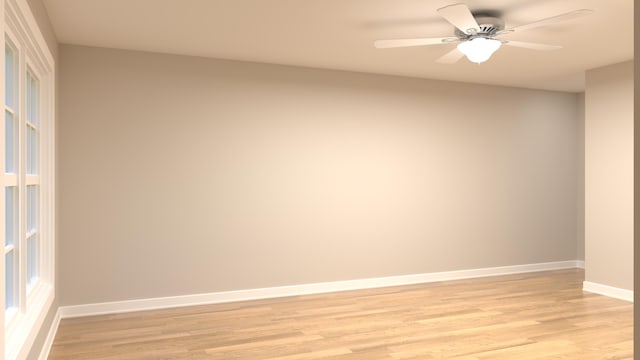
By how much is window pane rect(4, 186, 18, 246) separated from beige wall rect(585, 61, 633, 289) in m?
4.92

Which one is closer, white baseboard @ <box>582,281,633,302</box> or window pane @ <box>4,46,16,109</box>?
window pane @ <box>4,46,16,109</box>

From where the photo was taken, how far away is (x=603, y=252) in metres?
5.25

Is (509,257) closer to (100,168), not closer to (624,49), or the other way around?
(624,49)

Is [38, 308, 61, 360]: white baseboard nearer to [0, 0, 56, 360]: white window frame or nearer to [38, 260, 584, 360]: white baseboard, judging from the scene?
[38, 260, 584, 360]: white baseboard

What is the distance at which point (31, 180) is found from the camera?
3.35 m

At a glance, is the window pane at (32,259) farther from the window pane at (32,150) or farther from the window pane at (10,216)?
the window pane at (10,216)

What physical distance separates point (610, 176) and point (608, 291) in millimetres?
1107

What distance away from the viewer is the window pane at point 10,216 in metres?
2.70

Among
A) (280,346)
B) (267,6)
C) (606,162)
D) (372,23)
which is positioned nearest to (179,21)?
(267,6)

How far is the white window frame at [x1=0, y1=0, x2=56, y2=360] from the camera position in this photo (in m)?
2.34

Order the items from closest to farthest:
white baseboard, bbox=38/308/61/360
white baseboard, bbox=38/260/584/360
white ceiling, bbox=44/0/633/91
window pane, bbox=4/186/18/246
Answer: window pane, bbox=4/186/18/246
white baseboard, bbox=38/308/61/360
white ceiling, bbox=44/0/633/91
white baseboard, bbox=38/260/584/360

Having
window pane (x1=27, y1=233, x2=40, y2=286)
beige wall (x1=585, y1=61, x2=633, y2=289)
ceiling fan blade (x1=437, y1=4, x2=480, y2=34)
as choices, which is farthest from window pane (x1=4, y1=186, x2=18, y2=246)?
beige wall (x1=585, y1=61, x2=633, y2=289)

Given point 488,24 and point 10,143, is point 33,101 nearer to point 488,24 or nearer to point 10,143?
point 10,143

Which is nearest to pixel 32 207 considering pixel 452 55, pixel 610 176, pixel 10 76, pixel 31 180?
pixel 31 180
